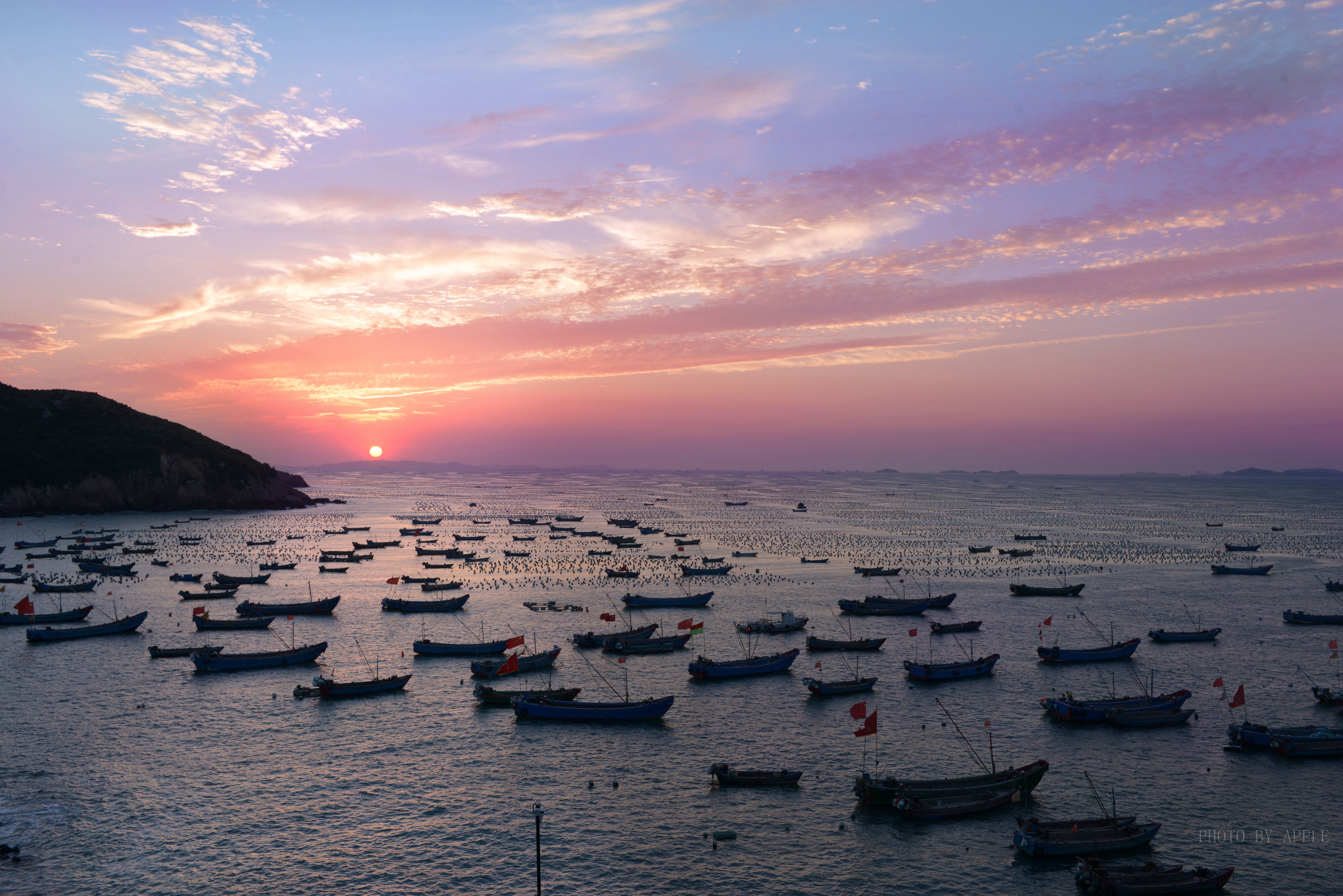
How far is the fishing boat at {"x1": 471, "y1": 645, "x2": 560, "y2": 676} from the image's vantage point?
67.6m

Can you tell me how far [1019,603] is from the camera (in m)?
103

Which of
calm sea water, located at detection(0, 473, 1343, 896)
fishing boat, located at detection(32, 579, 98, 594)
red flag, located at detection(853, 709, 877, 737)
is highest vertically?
red flag, located at detection(853, 709, 877, 737)

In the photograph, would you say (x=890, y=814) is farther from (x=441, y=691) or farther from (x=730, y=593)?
(x=730, y=593)

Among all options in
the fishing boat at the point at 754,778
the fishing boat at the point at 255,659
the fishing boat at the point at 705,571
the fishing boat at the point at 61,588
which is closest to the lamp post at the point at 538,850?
the fishing boat at the point at 754,778

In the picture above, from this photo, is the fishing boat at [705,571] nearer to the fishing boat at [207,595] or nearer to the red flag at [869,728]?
the fishing boat at [207,595]

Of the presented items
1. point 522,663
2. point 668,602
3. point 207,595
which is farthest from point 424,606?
point 207,595

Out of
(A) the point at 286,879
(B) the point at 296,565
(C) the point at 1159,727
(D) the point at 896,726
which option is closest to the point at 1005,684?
(C) the point at 1159,727

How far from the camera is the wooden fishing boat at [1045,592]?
107 meters

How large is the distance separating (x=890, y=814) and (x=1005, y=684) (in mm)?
29498

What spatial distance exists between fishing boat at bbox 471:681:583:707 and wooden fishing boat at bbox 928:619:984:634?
149ft

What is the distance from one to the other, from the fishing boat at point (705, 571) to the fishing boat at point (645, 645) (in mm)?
43513

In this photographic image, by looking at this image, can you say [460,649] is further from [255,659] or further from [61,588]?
[61,588]

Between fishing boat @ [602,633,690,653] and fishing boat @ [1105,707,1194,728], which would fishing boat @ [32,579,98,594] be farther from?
fishing boat @ [1105,707,1194,728]

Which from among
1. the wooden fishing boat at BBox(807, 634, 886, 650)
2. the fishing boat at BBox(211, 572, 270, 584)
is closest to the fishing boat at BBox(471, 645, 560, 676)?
the wooden fishing boat at BBox(807, 634, 886, 650)
